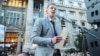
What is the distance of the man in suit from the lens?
195 cm

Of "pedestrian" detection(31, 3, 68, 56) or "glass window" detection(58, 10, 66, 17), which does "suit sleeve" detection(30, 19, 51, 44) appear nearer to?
"pedestrian" detection(31, 3, 68, 56)

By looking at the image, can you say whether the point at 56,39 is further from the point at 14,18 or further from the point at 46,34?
the point at 14,18

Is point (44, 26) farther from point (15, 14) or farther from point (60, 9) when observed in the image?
point (60, 9)

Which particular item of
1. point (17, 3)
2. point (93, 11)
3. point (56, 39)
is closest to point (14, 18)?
point (17, 3)

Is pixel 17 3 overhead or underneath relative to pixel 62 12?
overhead

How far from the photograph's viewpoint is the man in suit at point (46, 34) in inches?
76.9

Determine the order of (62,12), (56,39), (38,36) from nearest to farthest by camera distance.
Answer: (56,39) → (38,36) → (62,12)

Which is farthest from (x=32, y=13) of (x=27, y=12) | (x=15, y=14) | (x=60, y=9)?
(x=60, y=9)

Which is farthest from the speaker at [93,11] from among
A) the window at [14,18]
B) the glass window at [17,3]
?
the glass window at [17,3]

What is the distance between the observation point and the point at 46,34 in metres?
2.07

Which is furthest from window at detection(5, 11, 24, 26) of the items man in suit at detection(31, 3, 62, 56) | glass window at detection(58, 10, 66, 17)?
man in suit at detection(31, 3, 62, 56)

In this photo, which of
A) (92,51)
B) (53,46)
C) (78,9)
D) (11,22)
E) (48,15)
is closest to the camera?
(53,46)

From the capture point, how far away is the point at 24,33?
88.6 ft

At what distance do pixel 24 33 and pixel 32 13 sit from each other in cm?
307
